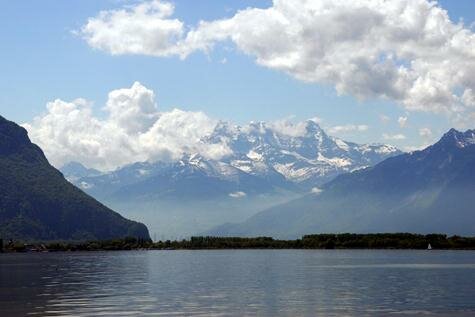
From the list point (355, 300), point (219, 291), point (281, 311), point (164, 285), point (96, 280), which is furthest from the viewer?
point (96, 280)

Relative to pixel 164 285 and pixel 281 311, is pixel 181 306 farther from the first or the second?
pixel 164 285

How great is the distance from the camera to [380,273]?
173125mm

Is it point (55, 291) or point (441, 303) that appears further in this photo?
point (55, 291)

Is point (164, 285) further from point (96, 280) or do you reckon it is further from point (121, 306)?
point (121, 306)

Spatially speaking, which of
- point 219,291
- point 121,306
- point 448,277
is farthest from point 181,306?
point 448,277

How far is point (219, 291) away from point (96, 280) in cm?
4435

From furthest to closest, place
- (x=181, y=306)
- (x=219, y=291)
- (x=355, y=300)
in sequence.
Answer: (x=219, y=291)
(x=355, y=300)
(x=181, y=306)

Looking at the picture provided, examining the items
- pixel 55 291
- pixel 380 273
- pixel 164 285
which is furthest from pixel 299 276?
pixel 55 291

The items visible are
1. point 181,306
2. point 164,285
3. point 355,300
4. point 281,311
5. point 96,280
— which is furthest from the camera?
point 96,280

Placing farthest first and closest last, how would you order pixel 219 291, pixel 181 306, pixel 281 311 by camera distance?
1. pixel 219 291
2. pixel 181 306
3. pixel 281 311

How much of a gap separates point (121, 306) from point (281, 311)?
22.5 metres

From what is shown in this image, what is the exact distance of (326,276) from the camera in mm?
162875

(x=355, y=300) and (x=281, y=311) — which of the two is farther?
(x=355, y=300)

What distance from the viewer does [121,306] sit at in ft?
327
